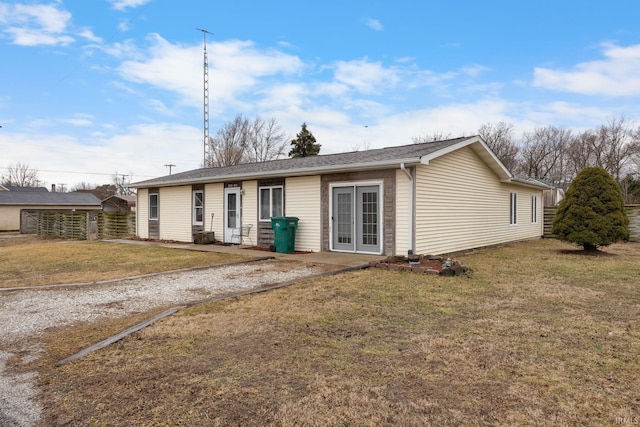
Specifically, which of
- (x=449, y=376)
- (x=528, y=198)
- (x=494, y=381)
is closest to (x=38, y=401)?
(x=449, y=376)

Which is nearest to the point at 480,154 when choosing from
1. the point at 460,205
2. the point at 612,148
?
the point at 460,205

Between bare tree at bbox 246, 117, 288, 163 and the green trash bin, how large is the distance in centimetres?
2664

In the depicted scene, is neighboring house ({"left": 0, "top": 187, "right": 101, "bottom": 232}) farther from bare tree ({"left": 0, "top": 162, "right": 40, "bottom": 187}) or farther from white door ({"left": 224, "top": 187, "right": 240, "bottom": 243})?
bare tree ({"left": 0, "top": 162, "right": 40, "bottom": 187})

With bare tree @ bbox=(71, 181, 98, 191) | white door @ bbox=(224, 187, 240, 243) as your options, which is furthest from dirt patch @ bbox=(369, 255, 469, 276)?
bare tree @ bbox=(71, 181, 98, 191)

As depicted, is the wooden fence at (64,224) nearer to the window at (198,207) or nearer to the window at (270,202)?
the window at (198,207)

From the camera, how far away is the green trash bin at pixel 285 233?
11.3 meters

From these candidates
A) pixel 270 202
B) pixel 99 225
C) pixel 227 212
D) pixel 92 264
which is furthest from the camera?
pixel 99 225

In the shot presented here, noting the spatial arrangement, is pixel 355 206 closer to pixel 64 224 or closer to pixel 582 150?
pixel 64 224

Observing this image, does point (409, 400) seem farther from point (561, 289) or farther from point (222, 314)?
point (561, 289)

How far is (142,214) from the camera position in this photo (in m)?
17.5

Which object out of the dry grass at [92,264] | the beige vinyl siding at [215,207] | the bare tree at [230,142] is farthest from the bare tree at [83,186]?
the dry grass at [92,264]

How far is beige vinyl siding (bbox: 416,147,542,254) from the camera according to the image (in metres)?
10.1

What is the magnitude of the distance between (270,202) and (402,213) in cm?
466

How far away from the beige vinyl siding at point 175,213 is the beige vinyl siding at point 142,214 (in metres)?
1.06
